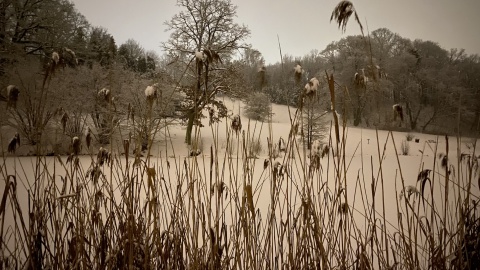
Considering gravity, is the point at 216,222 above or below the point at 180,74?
below

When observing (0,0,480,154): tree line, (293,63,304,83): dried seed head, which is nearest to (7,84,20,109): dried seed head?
(0,0,480,154): tree line

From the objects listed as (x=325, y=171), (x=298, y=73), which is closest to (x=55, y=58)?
(x=298, y=73)

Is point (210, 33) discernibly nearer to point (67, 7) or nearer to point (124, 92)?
point (124, 92)

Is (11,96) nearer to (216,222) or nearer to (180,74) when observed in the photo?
(216,222)

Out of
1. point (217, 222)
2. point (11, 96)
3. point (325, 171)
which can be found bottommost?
point (325, 171)

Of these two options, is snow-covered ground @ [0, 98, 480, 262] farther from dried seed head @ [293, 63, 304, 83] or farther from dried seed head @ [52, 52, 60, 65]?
dried seed head @ [52, 52, 60, 65]

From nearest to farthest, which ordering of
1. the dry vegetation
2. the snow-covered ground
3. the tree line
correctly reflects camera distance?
the dry vegetation
the snow-covered ground
the tree line

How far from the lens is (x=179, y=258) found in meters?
1.37

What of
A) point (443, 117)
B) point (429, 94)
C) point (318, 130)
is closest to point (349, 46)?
point (429, 94)

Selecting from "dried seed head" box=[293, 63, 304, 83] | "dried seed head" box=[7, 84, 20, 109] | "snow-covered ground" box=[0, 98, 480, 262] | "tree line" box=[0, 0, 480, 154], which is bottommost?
"snow-covered ground" box=[0, 98, 480, 262]

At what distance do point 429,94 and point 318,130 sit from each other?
12.6 metres

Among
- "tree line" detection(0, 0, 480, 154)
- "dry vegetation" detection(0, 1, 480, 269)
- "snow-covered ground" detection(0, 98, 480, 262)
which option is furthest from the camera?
"tree line" detection(0, 0, 480, 154)

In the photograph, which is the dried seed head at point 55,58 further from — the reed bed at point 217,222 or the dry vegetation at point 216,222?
the reed bed at point 217,222

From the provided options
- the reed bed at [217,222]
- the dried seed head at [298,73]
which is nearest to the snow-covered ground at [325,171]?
the reed bed at [217,222]
